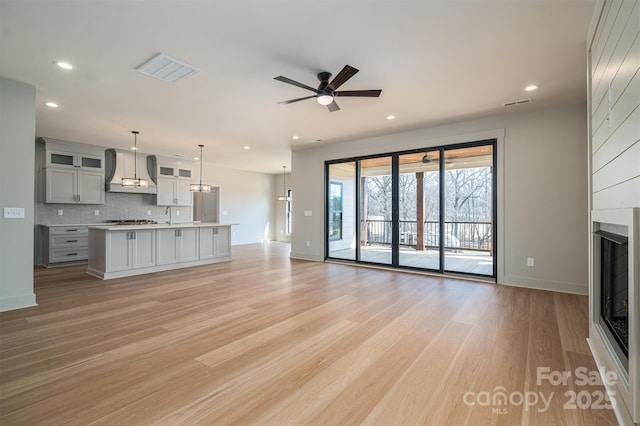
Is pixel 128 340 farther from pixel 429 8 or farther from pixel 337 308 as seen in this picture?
pixel 429 8

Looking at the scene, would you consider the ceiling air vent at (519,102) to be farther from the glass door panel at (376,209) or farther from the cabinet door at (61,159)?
the cabinet door at (61,159)

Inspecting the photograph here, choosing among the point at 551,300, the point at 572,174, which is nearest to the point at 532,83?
the point at 572,174

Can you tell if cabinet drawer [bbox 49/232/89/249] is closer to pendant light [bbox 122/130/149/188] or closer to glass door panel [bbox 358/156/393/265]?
pendant light [bbox 122/130/149/188]

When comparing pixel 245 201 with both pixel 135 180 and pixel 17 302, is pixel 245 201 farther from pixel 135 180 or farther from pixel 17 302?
pixel 17 302

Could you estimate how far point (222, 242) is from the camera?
684cm

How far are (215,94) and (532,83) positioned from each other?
13.0ft

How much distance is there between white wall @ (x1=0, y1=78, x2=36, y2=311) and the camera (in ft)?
11.0

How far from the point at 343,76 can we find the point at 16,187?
13.2ft

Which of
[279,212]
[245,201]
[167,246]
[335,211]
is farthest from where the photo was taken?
[279,212]

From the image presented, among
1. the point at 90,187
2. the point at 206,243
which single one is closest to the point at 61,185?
the point at 90,187

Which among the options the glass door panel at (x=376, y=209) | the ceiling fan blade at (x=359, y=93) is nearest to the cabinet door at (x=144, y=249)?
the glass door panel at (x=376, y=209)

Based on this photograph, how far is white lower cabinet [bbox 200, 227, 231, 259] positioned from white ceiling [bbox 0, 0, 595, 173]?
103 inches

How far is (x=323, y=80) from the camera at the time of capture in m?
3.23

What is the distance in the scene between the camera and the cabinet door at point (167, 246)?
18.6 feet
